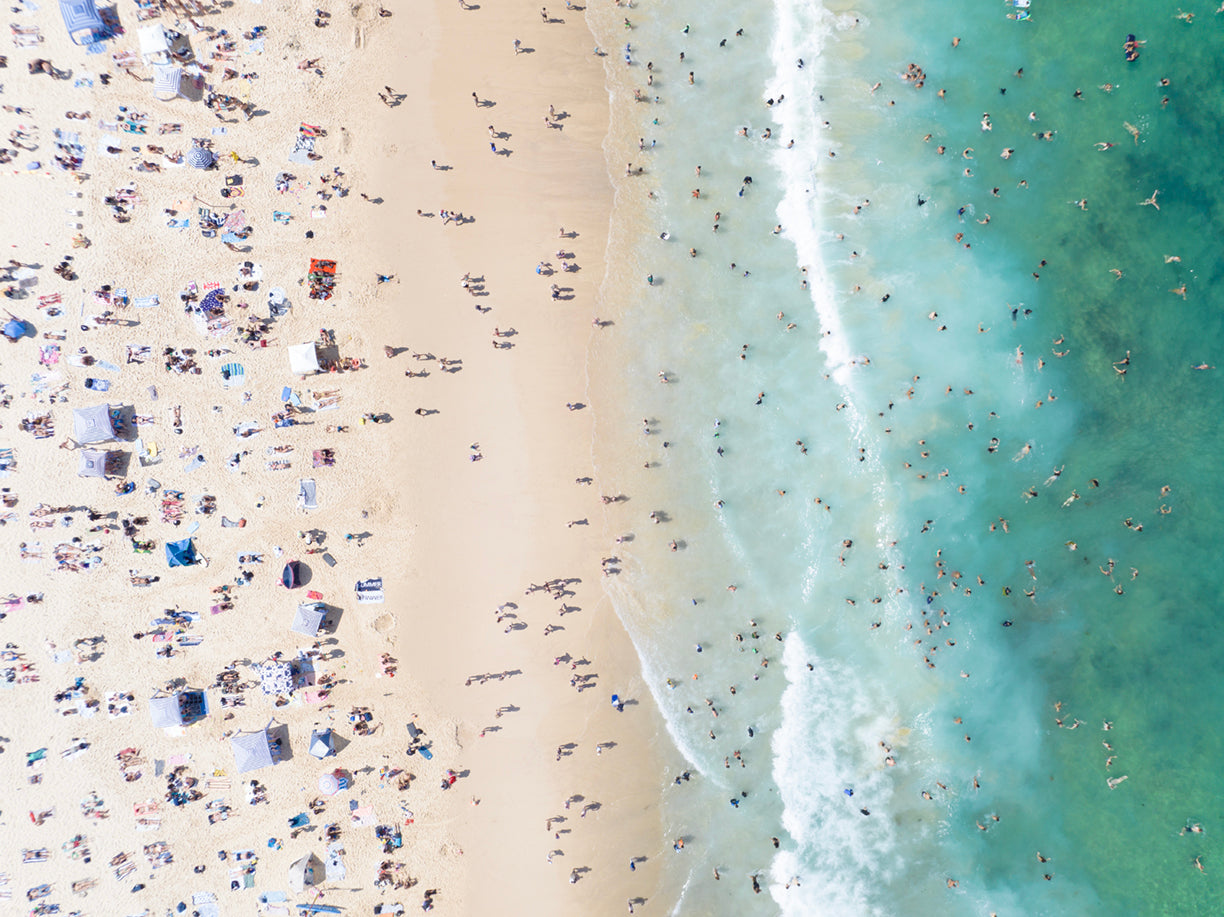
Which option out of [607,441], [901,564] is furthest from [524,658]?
[901,564]

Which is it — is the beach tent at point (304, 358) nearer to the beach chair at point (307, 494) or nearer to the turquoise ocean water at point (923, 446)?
the beach chair at point (307, 494)

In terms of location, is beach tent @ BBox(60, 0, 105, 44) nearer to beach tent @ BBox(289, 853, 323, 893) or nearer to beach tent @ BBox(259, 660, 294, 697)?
beach tent @ BBox(259, 660, 294, 697)

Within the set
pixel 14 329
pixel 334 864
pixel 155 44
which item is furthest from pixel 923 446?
pixel 14 329

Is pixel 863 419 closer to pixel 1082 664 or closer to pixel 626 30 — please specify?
pixel 1082 664

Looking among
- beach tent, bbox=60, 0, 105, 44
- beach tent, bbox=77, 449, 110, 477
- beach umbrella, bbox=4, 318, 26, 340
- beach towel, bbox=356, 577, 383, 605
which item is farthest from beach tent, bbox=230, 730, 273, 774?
beach tent, bbox=60, 0, 105, 44

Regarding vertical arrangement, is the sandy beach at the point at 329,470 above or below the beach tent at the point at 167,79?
below

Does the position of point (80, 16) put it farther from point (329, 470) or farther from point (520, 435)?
point (520, 435)

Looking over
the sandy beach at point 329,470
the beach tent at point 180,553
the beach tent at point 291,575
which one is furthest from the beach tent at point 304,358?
the beach tent at point 180,553
